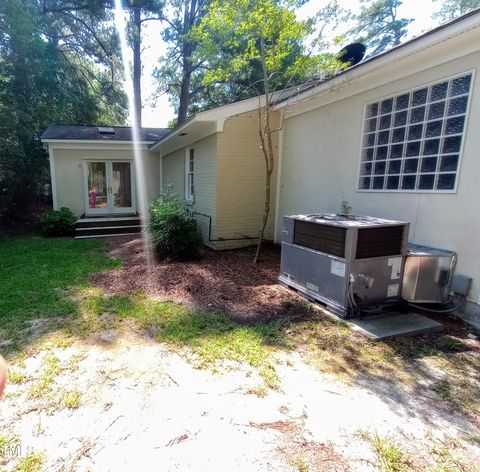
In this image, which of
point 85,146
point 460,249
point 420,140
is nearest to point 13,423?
point 460,249

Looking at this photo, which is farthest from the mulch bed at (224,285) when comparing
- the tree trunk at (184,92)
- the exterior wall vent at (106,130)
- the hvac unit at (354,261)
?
the tree trunk at (184,92)

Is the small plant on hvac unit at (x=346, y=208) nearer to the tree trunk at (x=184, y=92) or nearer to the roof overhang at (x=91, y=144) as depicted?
the roof overhang at (x=91, y=144)

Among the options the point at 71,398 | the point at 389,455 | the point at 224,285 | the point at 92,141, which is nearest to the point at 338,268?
the point at 224,285

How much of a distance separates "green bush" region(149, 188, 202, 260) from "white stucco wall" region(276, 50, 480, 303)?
97.3 inches

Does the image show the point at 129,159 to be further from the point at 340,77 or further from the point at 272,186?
the point at 340,77

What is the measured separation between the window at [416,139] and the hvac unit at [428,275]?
93 cm

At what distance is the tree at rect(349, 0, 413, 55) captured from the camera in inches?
810

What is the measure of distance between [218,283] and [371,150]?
352cm

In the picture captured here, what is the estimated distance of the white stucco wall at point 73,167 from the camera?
11469mm

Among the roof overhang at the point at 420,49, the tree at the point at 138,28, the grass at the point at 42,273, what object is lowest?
the grass at the point at 42,273

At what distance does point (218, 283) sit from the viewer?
519cm

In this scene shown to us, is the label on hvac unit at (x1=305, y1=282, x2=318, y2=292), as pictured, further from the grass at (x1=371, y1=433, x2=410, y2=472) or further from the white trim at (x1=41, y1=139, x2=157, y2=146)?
the white trim at (x1=41, y1=139, x2=157, y2=146)

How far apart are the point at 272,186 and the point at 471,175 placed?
184 inches

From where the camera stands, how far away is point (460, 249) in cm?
395
